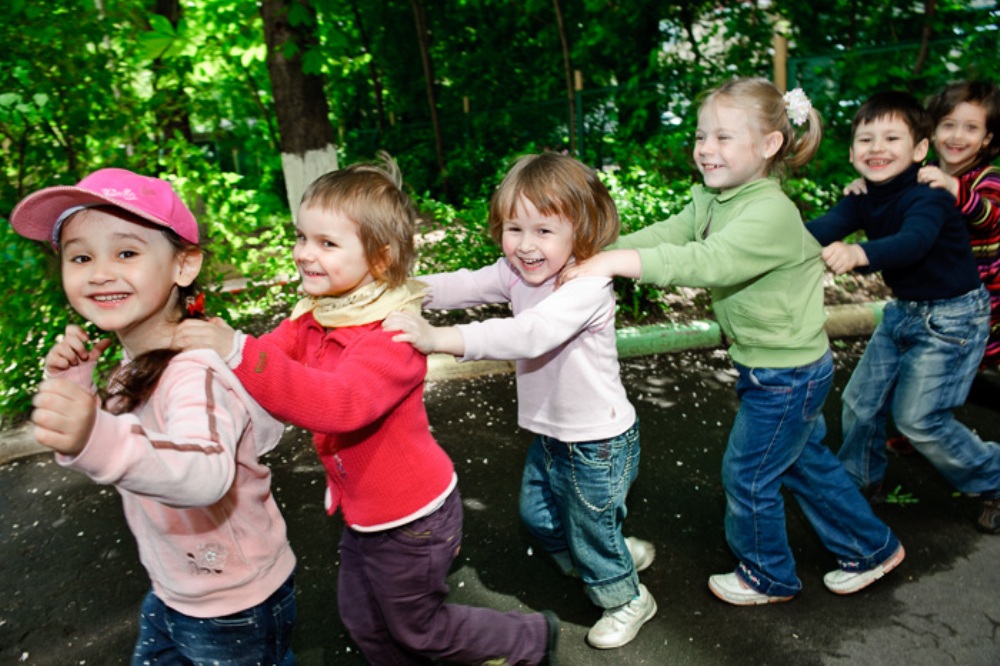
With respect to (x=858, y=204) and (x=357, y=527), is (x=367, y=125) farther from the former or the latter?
(x=357, y=527)

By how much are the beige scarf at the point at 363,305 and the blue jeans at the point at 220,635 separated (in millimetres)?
715

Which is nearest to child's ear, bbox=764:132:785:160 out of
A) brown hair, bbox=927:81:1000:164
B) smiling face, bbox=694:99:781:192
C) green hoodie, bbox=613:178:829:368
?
smiling face, bbox=694:99:781:192

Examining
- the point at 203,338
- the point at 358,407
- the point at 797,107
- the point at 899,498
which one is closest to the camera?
the point at 203,338

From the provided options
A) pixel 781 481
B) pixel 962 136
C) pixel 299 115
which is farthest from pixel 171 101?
pixel 962 136

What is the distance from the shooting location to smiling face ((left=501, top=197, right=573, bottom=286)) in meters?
2.29

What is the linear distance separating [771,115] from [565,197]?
847 millimetres

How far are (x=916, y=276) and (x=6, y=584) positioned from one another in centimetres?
417

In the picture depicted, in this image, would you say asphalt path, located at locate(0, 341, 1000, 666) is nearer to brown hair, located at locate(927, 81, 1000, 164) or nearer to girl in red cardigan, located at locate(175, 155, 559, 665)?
girl in red cardigan, located at locate(175, 155, 559, 665)

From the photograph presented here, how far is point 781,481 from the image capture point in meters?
2.82

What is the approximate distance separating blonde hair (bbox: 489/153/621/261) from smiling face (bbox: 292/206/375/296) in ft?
1.99

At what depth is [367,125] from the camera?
15.0 meters

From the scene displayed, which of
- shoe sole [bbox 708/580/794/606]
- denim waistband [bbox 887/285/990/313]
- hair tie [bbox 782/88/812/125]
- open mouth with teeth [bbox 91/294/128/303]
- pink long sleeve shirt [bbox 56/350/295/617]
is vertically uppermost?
hair tie [bbox 782/88/812/125]

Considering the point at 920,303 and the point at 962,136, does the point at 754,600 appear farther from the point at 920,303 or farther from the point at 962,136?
the point at 962,136

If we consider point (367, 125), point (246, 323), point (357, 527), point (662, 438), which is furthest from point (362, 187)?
→ point (367, 125)
